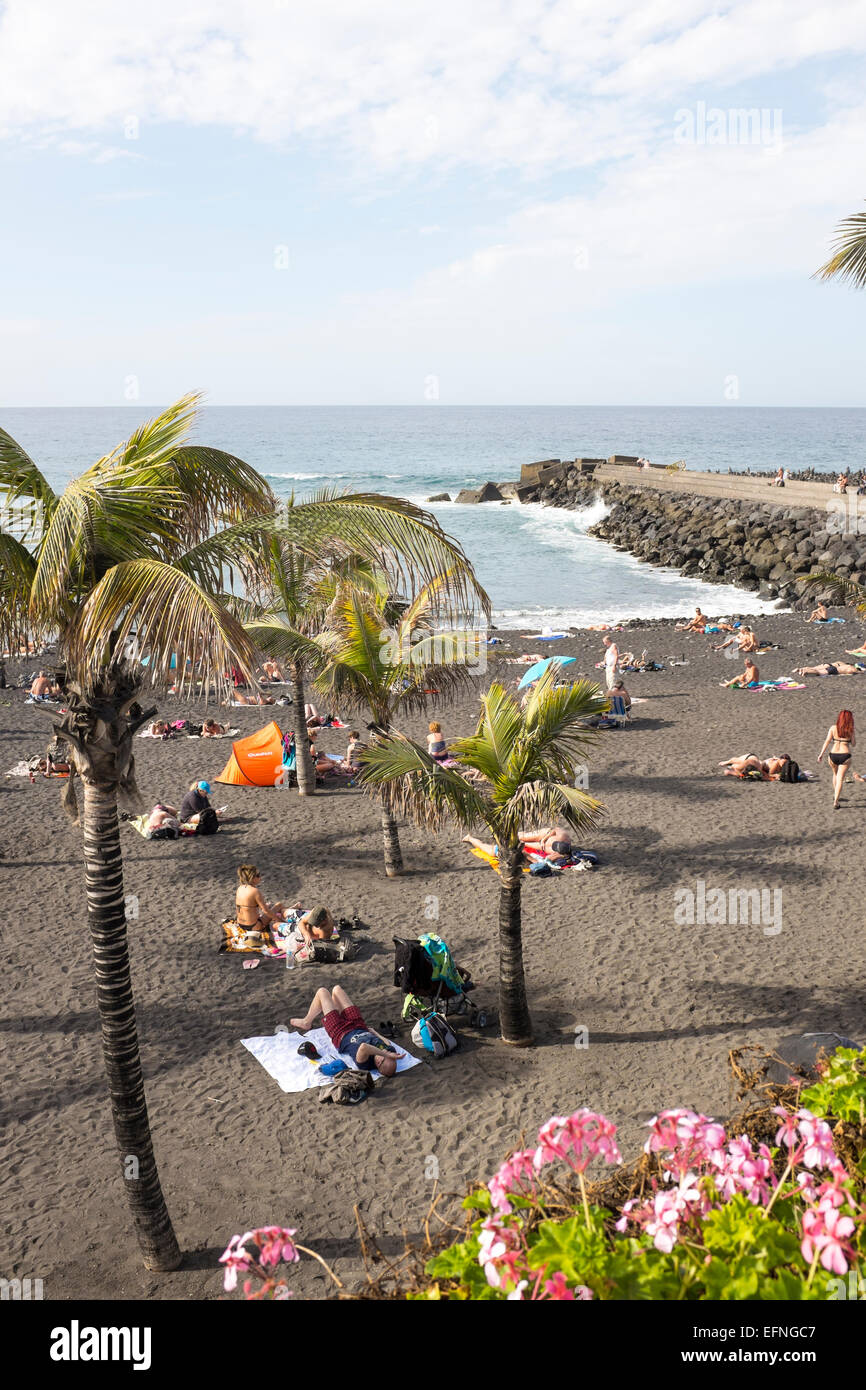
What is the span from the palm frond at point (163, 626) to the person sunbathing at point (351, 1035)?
4585mm

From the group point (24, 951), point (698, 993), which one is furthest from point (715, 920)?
point (24, 951)

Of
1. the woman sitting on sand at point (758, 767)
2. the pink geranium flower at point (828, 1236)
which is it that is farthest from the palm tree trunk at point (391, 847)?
the pink geranium flower at point (828, 1236)

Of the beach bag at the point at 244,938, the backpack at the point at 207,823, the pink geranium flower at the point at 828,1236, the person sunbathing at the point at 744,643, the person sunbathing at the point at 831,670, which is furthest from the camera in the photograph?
the person sunbathing at the point at 744,643

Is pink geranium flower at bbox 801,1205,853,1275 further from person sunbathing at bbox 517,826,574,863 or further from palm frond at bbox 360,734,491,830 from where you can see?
person sunbathing at bbox 517,826,574,863

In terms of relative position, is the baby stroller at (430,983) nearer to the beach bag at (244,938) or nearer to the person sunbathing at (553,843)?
the beach bag at (244,938)

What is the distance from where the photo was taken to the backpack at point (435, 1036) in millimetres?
8891

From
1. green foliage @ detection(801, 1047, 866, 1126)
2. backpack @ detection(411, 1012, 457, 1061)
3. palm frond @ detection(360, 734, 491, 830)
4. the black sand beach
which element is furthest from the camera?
backpack @ detection(411, 1012, 457, 1061)

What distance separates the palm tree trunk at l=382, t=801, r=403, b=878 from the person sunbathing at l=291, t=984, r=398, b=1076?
3.74m

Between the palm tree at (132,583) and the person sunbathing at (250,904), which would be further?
the person sunbathing at (250,904)

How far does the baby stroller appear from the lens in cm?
934

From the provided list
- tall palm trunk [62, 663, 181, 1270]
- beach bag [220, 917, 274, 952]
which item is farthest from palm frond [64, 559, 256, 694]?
beach bag [220, 917, 274, 952]
